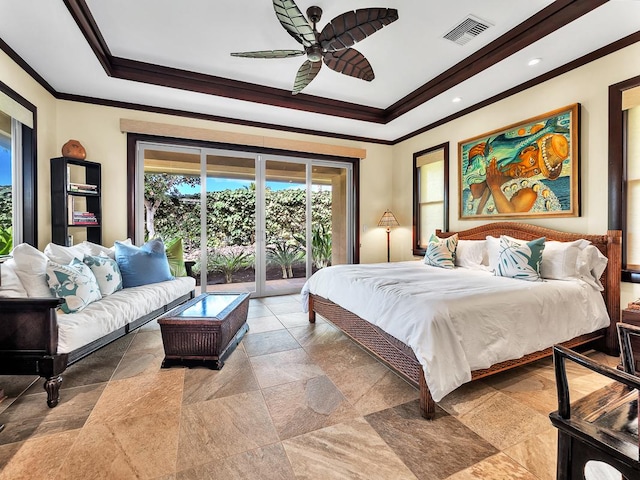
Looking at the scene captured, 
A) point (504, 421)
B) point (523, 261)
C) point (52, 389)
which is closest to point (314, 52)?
point (523, 261)

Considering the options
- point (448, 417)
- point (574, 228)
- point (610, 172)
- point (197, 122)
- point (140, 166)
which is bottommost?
point (448, 417)

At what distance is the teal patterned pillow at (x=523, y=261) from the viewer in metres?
2.60

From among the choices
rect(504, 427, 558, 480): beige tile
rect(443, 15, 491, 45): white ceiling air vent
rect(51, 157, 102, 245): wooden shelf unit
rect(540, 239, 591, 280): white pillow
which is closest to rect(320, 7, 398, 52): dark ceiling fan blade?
rect(443, 15, 491, 45): white ceiling air vent

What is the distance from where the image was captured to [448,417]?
1720 mm

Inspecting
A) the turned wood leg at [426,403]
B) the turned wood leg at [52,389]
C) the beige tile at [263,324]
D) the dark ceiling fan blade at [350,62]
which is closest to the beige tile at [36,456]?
the turned wood leg at [52,389]

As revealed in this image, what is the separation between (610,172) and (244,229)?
424 centimetres

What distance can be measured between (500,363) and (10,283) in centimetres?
328

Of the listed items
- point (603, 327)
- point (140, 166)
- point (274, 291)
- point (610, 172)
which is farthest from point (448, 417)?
point (140, 166)

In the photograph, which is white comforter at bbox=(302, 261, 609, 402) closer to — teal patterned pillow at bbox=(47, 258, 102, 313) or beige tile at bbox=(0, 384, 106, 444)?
beige tile at bbox=(0, 384, 106, 444)

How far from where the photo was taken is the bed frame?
186cm

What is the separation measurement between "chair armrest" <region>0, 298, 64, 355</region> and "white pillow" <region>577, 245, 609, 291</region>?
12.8ft

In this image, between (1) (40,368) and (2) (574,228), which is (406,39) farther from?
(1) (40,368)

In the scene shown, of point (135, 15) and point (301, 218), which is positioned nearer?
point (135, 15)

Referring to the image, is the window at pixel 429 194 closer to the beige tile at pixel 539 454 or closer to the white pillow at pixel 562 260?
the white pillow at pixel 562 260
